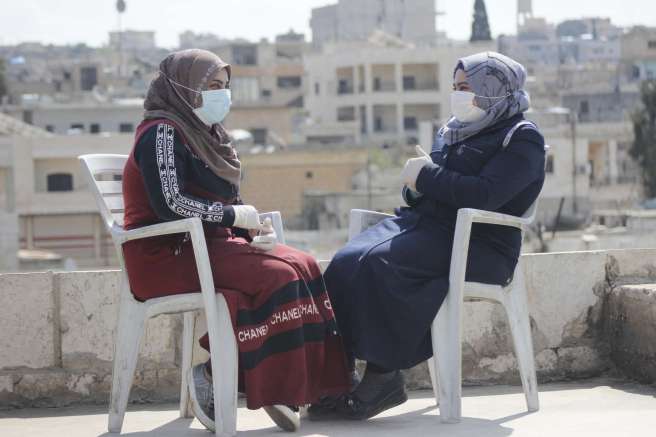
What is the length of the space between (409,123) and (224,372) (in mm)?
60071

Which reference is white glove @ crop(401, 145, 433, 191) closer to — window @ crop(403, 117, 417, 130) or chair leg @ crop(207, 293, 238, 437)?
chair leg @ crop(207, 293, 238, 437)

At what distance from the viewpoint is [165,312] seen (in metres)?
4.54

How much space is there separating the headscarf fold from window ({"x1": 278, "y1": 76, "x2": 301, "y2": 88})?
6925 cm

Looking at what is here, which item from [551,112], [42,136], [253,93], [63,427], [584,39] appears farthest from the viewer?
[584,39]

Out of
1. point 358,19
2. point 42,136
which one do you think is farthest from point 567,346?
point 358,19

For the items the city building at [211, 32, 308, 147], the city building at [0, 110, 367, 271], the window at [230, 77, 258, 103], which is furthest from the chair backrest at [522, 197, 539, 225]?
the window at [230, 77, 258, 103]

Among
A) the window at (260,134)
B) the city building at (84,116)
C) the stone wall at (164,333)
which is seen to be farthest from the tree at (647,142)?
the stone wall at (164,333)

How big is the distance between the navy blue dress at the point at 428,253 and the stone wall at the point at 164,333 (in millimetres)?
672

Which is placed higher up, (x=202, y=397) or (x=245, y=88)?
(x=245, y=88)

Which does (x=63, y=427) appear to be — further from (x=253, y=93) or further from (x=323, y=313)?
(x=253, y=93)

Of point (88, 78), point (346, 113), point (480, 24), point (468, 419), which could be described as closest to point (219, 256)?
point (468, 419)

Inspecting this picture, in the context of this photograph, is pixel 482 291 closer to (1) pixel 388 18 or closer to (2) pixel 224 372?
(2) pixel 224 372

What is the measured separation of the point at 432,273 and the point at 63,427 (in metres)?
1.35

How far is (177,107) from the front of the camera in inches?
182
